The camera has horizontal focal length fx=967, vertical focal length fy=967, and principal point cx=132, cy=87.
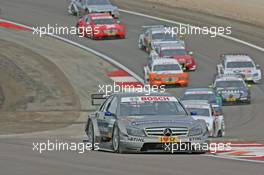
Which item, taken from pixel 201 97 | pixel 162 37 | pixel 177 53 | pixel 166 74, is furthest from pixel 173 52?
pixel 201 97

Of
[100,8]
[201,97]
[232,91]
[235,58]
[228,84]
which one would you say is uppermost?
[100,8]

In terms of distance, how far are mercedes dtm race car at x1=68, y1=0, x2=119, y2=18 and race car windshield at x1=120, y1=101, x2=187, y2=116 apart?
43.7 m

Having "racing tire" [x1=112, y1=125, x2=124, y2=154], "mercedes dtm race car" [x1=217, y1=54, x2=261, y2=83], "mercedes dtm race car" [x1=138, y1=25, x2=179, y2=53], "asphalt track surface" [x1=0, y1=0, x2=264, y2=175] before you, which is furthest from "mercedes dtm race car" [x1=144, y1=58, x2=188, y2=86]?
"racing tire" [x1=112, y1=125, x2=124, y2=154]

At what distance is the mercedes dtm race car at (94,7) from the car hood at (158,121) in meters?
44.4

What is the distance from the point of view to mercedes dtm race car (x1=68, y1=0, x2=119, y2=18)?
62000 mm

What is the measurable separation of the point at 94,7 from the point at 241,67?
15.7 metres

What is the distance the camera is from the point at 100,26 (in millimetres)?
57219

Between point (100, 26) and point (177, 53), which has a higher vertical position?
point (100, 26)

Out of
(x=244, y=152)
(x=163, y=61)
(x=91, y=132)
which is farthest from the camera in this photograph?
(x=163, y=61)

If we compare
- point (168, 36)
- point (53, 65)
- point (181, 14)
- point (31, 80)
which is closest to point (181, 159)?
point (31, 80)

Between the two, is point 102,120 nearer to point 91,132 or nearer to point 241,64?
point 91,132

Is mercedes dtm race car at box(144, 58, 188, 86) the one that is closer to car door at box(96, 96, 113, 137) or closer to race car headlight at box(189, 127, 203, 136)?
car door at box(96, 96, 113, 137)

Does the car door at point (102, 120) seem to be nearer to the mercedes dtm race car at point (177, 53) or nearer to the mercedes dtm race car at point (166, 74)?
the mercedes dtm race car at point (166, 74)

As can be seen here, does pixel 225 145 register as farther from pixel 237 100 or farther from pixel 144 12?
pixel 144 12
